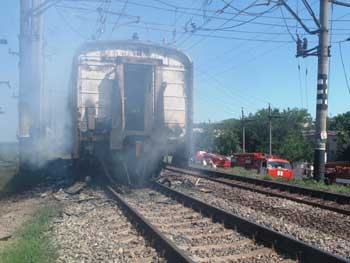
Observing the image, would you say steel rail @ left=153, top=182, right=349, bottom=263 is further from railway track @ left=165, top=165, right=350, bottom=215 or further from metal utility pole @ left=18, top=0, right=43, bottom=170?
metal utility pole @ left=18, top=0, right=43, bottom=170

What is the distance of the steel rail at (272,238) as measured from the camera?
18.4 feet

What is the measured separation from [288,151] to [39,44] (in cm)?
6057

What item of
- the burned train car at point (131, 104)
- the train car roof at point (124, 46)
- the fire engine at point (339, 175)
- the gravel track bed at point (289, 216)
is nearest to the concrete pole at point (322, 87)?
the fire engine at point (339, 175)

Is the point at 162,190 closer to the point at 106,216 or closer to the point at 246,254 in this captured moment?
the point at 106,216

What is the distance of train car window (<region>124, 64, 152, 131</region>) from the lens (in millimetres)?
13617

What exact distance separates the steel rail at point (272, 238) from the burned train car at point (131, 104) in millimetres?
3682

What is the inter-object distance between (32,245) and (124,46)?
7.46 metres

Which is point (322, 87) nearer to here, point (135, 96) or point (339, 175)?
point (339, 175)

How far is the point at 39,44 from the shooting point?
1850 centimetres

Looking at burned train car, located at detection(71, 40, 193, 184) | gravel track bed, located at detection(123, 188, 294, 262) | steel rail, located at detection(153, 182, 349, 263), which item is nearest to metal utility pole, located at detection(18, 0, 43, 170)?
burned train car, located at detection(71, 40, 193, 184)

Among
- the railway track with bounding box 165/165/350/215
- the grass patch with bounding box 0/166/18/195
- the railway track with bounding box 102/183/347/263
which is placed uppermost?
the railway track with bounding box 102/183/347/263

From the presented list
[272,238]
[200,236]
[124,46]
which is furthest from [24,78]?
[272,238]

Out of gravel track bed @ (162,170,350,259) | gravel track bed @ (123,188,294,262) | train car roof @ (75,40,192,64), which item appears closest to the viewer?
gravel track bed @ (123,188,294,262)

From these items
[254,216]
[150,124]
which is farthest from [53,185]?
[254,216]
